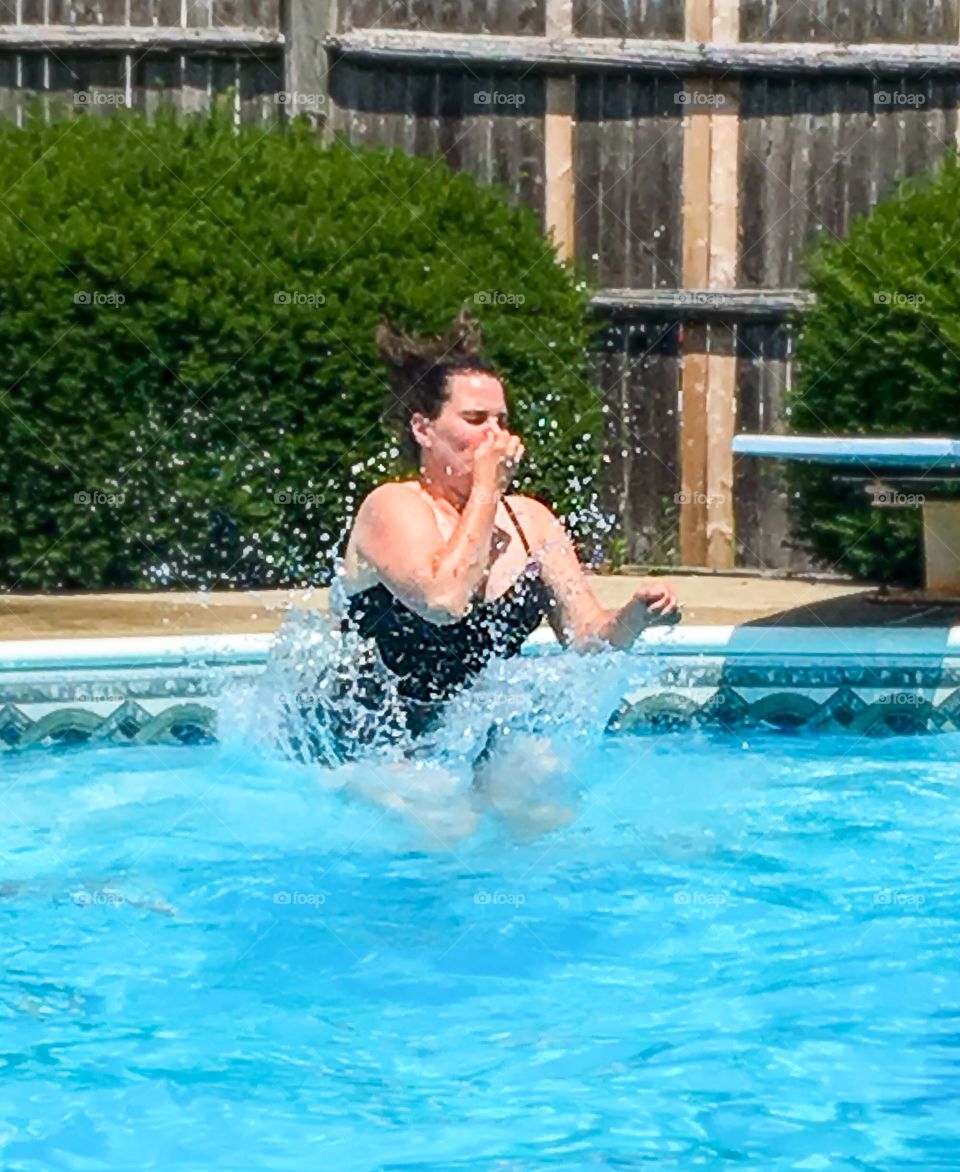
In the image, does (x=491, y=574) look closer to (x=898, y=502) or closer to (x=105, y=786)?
(x=105, y=786)

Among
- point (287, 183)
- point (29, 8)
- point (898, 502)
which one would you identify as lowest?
point (898, 502)

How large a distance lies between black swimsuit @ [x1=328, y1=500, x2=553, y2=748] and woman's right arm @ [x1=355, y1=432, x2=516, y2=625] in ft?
0.34

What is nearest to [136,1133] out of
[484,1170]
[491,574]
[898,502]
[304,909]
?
[484,1170]

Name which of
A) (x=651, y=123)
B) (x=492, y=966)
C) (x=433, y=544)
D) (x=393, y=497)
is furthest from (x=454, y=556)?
(x=651, y=123)

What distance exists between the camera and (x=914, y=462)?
7848 millimetres

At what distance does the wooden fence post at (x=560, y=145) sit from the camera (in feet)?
36.5

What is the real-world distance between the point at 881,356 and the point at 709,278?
172 cm

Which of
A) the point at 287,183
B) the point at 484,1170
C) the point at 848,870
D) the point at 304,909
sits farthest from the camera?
the point at 287,183

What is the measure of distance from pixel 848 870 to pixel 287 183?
16.6 feet

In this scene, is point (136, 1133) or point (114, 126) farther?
point (114, 126)

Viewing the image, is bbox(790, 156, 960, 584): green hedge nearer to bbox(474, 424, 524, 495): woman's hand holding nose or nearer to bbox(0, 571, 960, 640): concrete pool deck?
bbox(0, 571, 960, 640): concrete pool deck

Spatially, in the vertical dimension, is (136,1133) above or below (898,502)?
below

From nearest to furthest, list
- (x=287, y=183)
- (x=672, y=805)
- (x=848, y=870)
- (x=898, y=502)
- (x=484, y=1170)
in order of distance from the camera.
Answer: (x=484, y=1170) < (x=848, y=870) < (x=672, y=805) < (x=898, y=502) < (x=287, y=183)

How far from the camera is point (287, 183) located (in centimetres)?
988
